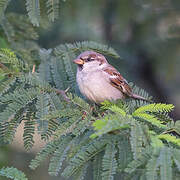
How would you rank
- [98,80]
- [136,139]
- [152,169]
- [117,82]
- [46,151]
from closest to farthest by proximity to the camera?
[152,169], [136,139], [46,151], [98,80], [117,82]

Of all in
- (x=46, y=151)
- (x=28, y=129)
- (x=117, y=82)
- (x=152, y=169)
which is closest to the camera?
(x=152, y=169)

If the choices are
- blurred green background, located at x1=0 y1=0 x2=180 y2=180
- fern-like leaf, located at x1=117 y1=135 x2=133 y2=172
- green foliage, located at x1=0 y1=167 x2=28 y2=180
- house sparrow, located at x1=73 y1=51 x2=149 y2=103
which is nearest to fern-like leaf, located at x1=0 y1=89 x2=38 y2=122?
green foliage, located at x1=0 y1=167 x2=28 y2=180

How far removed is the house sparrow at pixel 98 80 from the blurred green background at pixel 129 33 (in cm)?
113

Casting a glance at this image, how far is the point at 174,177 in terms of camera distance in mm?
1915

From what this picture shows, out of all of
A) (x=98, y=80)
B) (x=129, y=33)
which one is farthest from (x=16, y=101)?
(x=129, y=33)

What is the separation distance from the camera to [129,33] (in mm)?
6031

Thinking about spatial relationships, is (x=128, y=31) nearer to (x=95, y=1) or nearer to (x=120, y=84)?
(x=95, y=1)

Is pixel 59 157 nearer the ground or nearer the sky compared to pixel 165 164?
nearer the sky

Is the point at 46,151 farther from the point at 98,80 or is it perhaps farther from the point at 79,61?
the point at 98,80

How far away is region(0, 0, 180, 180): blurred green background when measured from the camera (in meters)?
5.21

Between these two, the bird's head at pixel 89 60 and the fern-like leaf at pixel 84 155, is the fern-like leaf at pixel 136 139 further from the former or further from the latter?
the bird's head at pixel 89 60

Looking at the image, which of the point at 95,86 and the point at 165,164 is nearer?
the point at 165,164

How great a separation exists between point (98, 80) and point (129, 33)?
2.34 m

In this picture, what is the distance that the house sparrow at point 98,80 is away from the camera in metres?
3.72
